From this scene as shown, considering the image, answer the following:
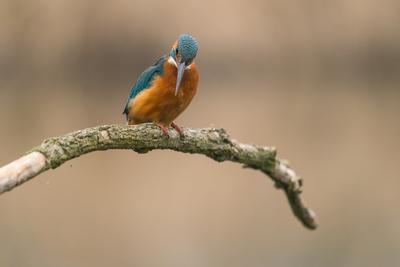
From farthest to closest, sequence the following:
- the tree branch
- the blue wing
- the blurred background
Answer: the blurred background, the blue wing, the tree branch

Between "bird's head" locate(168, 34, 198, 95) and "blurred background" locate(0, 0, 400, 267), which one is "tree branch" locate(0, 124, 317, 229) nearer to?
"bird's head" locate(168, 34, 198, 95)

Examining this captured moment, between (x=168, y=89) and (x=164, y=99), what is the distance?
0.16 feet

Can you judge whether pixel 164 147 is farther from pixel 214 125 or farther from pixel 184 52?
pixel 214 125

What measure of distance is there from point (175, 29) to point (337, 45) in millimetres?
2261

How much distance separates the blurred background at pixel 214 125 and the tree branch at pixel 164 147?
2922mm

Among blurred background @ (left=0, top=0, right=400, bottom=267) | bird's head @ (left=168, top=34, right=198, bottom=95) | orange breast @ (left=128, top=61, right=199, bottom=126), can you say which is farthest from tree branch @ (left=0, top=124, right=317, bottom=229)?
blurred background @ (left=0, top=0, right=400, bottom=267)

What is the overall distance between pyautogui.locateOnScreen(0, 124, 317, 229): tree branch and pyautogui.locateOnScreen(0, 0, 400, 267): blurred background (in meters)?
2.92

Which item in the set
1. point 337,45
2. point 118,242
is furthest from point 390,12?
point 118,242

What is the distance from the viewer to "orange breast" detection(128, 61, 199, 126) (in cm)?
287

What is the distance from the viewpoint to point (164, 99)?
2887mm

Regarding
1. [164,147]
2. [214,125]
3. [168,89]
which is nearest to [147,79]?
[168,89]

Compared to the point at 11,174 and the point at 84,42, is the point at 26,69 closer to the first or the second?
the point at 84,42

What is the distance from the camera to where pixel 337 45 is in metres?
9.41

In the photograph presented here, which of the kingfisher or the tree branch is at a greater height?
the kingfisher
